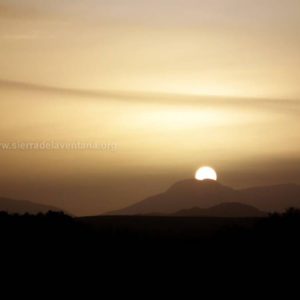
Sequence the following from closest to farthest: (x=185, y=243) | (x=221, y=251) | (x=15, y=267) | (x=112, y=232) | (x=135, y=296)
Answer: (x=135, y=296)
(x=15, y=267)
(x=221, y=251)
(x=185, y=243)
(x=112, y=232)

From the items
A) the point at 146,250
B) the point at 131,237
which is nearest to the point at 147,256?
the point at 146,250

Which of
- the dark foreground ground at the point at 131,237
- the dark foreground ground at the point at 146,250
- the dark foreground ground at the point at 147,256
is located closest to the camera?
the dark foreground ground at the point at 147,256

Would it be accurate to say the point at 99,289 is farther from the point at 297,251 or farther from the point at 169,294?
the point at 297,251

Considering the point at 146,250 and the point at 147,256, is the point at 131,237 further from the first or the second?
the point at 147,256

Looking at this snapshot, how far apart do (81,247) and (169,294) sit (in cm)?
1046

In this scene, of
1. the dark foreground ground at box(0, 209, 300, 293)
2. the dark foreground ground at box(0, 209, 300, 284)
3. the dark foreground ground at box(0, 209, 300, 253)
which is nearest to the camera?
the dark foreground ground at box(0, 209, 300, 293)

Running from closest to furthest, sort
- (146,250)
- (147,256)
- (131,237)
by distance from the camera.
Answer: (147,256), (146,250), (131,237)

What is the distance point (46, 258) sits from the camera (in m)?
39.3

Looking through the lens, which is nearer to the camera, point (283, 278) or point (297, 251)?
point (283, 278)

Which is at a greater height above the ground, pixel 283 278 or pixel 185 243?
pixel 185 243

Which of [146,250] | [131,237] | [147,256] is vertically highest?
[131,237]

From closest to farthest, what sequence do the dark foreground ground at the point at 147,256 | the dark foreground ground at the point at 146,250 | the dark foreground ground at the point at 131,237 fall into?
1. the dark foreground ground at the point at 147,256
2. the dark foreground ground at the point at 146,250
3. the dark foreground ground at the point at 131,237

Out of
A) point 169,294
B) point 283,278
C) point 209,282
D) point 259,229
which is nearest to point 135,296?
point 169,294

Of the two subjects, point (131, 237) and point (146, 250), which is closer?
point (146, 250)
